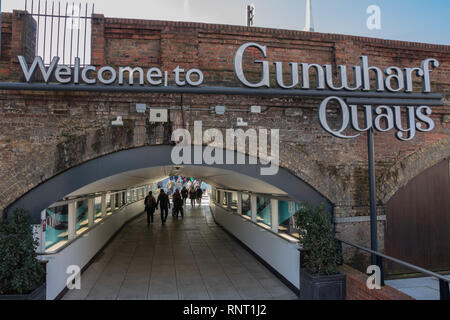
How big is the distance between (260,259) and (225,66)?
4960 mm

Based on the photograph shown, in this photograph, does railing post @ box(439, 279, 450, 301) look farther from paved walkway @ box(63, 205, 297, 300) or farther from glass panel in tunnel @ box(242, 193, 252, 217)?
glass panel in tunnel @ box(242, 193, 252, 217)

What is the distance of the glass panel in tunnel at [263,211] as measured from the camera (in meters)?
7.87

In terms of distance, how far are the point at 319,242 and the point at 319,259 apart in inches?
11.1

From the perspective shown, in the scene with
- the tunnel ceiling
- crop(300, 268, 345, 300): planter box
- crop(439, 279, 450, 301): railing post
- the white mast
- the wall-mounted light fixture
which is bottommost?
crop(300, 268, 345, 300): planter box

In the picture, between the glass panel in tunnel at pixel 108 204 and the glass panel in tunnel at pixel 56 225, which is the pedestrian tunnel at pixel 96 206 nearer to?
the glass panel in tunnel at pixel 56 225

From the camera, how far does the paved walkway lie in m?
5.91

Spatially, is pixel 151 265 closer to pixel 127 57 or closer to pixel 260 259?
pixel 260 259

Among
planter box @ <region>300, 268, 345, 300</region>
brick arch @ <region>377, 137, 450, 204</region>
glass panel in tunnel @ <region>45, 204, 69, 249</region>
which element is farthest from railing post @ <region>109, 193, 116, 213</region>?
brick arch @ <region>377, 137, 450, 204</region>

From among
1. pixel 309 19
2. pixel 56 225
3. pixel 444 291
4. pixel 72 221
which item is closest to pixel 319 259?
pixel 444 291

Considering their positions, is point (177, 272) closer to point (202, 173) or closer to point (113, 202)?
point (202, 173)

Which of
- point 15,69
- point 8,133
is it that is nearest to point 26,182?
point 8,133

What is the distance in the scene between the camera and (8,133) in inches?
216

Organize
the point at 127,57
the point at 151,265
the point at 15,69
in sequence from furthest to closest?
1. the point at 151,265
2. the point at 127,57
3. the point at 15,69

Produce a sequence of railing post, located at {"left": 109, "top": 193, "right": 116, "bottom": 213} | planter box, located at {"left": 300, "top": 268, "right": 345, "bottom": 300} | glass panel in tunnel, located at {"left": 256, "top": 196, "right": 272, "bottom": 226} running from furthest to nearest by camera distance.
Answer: railing post, located at {"left": 109, "top": 193, "right": 116, "bottom": 213} < glass panel in tunnel, located at {"left": 256, "top": 196, "right": 272, "bottom": 226} < planter box, located at {"left": 300, "top": 268, "right": 345, "bottom": 300}
